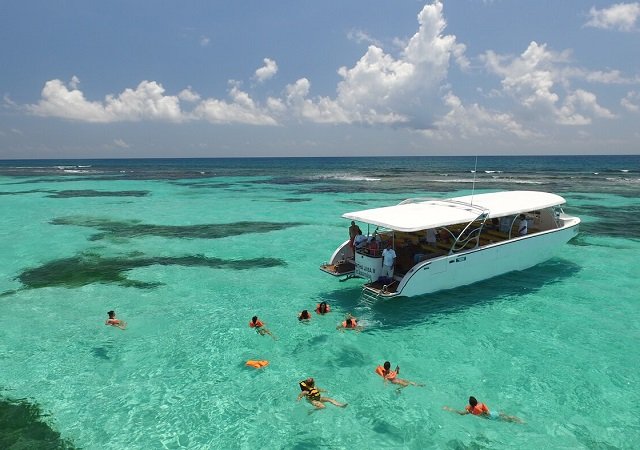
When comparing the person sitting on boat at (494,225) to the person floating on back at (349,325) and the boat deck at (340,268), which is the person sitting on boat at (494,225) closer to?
the boat deck at (340,268)

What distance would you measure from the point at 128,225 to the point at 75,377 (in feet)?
69.1

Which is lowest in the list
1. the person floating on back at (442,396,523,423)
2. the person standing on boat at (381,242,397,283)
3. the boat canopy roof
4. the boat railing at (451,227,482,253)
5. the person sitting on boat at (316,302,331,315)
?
the person floating on back at (442,396,523,423)

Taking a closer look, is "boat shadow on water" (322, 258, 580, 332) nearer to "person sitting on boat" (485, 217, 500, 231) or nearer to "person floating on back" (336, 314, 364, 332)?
"person floating on back" (336, 314, 364, 332)

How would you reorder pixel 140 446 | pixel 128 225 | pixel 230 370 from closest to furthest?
pixel 140 446 < pixel 230 370 < pixel 128 225

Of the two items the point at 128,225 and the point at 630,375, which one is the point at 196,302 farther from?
the point at 128,225

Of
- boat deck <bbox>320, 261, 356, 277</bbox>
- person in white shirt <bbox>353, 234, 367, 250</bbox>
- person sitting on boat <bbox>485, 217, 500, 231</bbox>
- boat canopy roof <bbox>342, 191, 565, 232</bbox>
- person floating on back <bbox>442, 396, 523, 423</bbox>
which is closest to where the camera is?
person floating on back <bbox>442, 396, 523, 423</bbox>

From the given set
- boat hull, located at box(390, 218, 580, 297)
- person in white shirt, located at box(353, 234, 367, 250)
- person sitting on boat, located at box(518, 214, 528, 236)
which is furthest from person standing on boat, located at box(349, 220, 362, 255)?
person sitting on boat, located at box(518, 214, 528, 236)

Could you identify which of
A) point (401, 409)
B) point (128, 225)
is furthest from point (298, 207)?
point (401, 409)

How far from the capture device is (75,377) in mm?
10484

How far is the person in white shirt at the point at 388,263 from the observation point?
1377 cm

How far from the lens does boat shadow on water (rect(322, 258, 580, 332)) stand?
13.5 metres

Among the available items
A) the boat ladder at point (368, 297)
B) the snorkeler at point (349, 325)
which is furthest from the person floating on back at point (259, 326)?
the boat ladder at point (368, 297)

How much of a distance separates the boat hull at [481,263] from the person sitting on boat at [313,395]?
415 cm

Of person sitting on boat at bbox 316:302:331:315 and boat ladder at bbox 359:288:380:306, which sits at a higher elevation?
boat ladder at bbox 359:288:380:306
